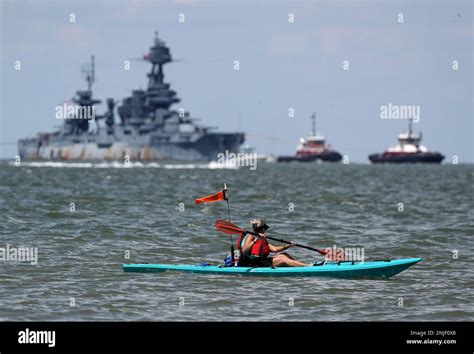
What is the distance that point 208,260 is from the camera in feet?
82.9

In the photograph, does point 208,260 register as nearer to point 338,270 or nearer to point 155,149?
point 338,270

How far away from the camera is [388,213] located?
42.4 meters

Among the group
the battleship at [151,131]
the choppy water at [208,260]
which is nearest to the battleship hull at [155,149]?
the battleship at [151,131]

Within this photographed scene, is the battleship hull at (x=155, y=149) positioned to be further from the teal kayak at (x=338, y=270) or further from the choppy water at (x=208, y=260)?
the teal kayak at (x=338, y=270)

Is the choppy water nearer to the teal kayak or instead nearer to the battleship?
the teal kayak

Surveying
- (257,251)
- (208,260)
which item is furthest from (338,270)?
(208,260)

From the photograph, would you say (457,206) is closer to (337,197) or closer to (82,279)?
(337,197)

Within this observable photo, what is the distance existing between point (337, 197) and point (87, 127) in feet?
455

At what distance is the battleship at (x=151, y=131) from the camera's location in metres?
173

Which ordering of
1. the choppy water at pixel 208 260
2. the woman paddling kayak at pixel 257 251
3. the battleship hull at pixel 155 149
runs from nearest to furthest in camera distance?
the choppy water at pixel 208 260 → the woman paddling kayak at pixel 257 251 → the battleship hull at pixel 155 149

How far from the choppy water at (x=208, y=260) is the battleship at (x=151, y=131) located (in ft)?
408

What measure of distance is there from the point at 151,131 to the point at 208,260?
499 feet

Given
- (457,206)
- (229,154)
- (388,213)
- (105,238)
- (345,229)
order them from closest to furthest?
(105,238) → (345,229) → (388,213) → (457,206) → (229,154)
